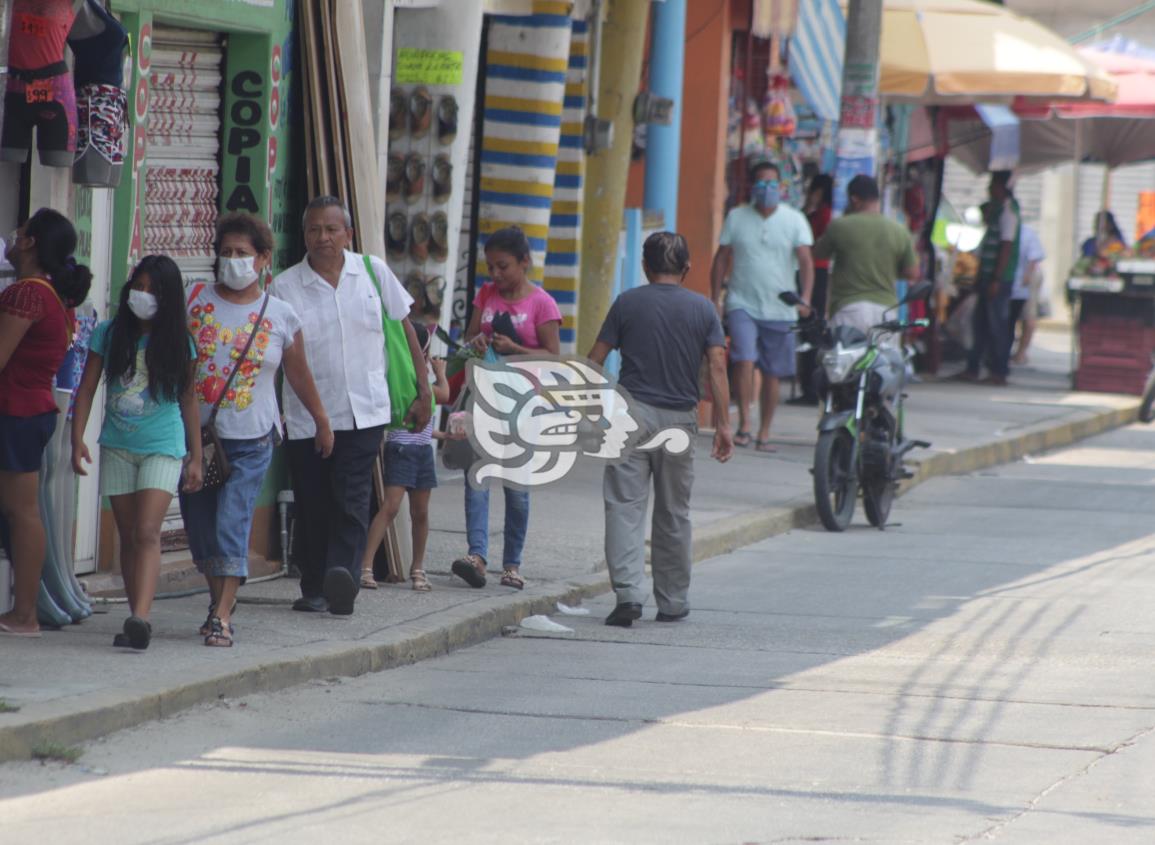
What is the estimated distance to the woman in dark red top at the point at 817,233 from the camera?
19250mm

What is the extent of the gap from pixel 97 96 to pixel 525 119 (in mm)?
5328

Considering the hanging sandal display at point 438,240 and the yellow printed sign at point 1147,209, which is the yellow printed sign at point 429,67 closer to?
the hanging sandal display at point 438,240

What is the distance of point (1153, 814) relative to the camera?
241 inches

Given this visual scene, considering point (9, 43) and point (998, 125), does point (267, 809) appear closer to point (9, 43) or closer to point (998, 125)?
point (9, 43)

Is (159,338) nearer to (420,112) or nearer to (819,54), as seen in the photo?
(420,112)

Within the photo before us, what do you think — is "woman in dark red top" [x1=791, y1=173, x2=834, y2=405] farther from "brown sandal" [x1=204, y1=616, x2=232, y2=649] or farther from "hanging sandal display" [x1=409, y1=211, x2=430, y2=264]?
"brown sandal" [x1=204, y1=616, x2=232, y2=649]

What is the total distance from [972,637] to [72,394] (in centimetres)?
406

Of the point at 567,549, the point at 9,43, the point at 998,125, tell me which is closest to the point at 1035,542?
the point at 567,549

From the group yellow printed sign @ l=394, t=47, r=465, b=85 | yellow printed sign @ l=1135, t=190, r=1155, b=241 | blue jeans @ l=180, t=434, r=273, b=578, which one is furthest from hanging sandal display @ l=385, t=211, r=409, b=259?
yellow printed sign @ l=1135, t=190, r=1155, b=241

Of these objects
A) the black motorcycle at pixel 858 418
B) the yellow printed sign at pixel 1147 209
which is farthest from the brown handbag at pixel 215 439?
the yellow printed sign at pixel 1147 209

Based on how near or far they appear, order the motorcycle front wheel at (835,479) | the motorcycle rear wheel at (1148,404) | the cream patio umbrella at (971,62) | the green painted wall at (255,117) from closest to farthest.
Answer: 1. the green painted wall at (255,117)
2. the motorcycle front wheel at (835,479)
3. the cream patio umbrella at (971,62)
4. the motorcycle rear wheel at (1148,404)

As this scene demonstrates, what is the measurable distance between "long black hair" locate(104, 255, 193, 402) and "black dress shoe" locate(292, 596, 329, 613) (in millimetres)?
1443

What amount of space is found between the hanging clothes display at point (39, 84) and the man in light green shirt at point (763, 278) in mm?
8071

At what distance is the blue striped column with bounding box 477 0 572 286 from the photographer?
521 inches
